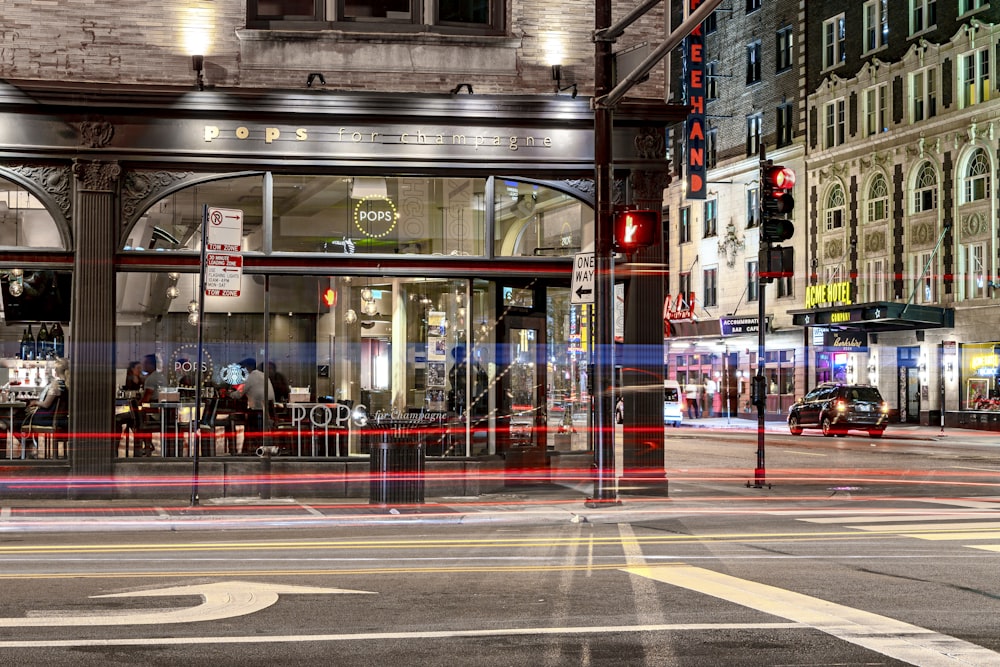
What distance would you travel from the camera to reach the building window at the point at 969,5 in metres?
42.6

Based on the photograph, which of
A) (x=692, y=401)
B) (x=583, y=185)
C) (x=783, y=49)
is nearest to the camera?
(x=583, y=185)

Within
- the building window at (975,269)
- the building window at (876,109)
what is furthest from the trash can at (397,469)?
the building window at (876,109)

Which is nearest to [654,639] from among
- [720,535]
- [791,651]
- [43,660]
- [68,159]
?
[791,651]

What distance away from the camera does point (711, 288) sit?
60.3m

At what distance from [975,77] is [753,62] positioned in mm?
15866

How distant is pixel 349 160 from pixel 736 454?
50.9 ft

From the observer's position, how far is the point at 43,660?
6.75 metres

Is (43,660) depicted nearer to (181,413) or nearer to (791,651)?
(791,651)

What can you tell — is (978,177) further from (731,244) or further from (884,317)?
(731,244)

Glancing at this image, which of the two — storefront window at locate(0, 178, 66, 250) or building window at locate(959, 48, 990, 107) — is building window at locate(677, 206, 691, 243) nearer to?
building window at locate(959, 48, 990, 107)

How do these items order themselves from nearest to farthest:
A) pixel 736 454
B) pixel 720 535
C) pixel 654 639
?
pixel 654 639 → pixel 720 535 → pixel 736 454

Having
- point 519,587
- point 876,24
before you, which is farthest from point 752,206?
point 519,587

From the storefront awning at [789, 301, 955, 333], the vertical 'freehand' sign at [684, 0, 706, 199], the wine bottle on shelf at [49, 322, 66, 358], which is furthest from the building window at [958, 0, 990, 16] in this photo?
the wine bottle on shelf at [49, 322, 66, 358]

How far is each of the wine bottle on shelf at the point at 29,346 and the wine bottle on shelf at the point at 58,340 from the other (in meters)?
0.30
